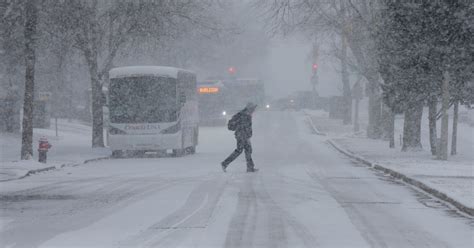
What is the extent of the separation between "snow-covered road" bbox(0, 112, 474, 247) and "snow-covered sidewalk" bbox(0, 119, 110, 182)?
2.56ft

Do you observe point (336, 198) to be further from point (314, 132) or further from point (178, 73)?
point (314, 132)

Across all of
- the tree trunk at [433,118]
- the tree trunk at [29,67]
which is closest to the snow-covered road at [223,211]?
the tree trunk at [29,67]

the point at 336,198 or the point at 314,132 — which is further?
the point at 314,132

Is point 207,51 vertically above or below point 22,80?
above

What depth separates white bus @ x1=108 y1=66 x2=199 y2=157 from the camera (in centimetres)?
2794

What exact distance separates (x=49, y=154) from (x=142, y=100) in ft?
12.8

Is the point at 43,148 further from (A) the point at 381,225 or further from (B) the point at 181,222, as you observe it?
(A) the point at 381,225

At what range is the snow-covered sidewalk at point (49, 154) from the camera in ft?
65.5

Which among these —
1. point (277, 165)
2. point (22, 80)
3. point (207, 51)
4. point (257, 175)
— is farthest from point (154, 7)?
point (207, 51)

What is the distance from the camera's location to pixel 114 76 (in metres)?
28.7

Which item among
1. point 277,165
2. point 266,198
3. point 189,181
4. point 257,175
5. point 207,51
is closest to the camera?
point 266,198

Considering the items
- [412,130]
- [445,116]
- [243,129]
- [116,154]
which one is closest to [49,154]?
[116,154]

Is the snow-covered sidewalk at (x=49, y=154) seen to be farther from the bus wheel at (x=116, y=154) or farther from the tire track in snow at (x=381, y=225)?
the tire track in snow at (x=381, y=225)

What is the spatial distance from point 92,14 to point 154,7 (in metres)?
2.26
